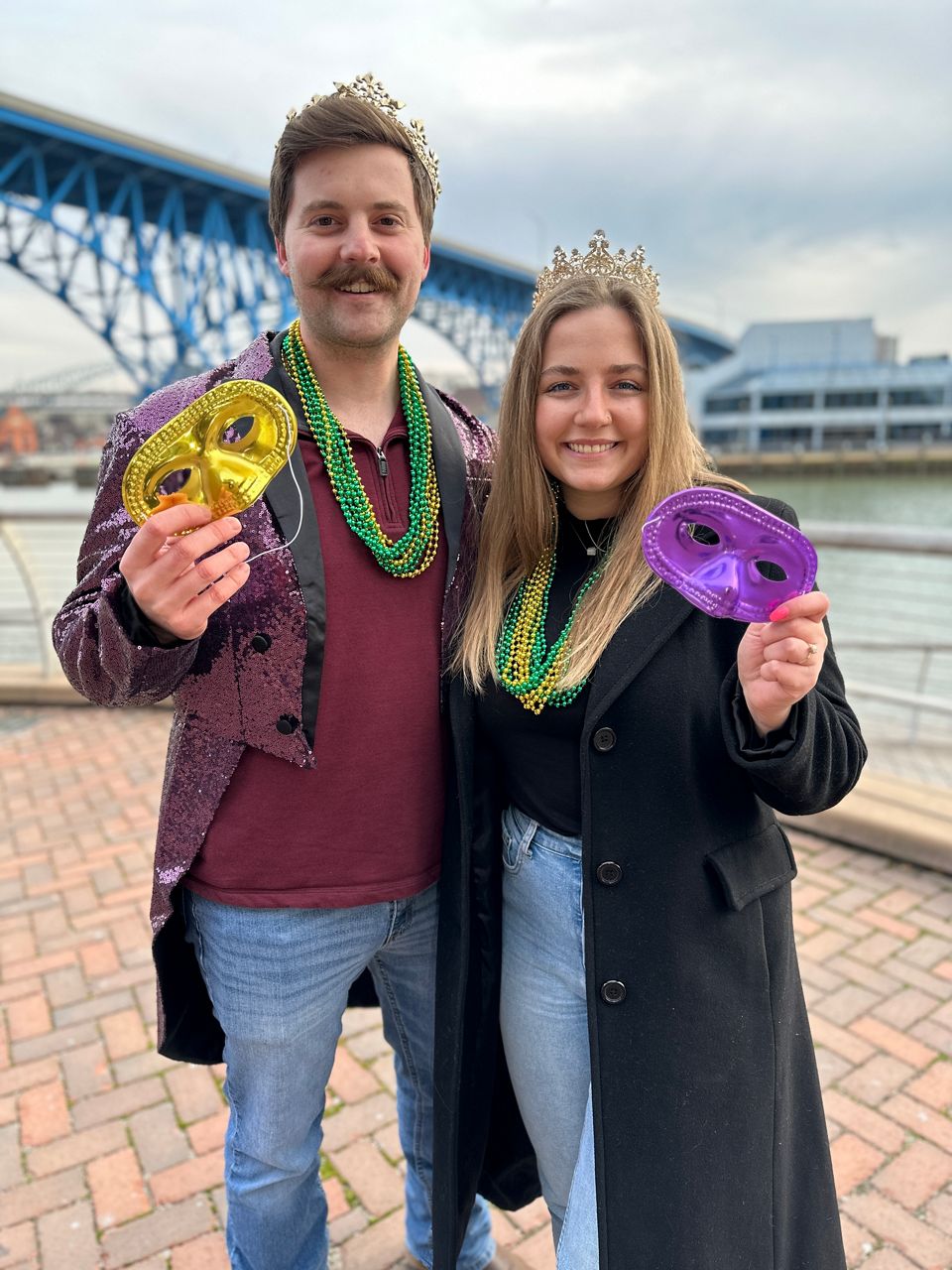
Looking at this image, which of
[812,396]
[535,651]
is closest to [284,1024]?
[535,651]

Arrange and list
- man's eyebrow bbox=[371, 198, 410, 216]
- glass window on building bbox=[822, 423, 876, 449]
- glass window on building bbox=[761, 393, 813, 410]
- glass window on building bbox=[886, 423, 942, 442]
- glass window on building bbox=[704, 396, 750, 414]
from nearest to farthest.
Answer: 1. man's eyebrow bbox=[371, 198, 410, 216]
2. glass window on building bbox=[886, 423, 942, 442]
3. glass window on building bbox=[822, 423, 876, 449]
4. glass window on building bbox=[761, 393, 813, 410]
5. glass window on building bbox=[704, 396, 750, 414]

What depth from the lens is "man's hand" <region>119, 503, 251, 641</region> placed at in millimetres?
1113

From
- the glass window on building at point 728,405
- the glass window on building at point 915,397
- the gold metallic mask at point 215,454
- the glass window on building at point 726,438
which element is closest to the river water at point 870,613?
the gold metallic mask at point 215,454

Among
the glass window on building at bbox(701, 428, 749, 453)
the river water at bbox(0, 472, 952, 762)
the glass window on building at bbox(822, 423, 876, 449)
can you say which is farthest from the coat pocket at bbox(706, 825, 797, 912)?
the glass window on building at bbox(701, 428, 749, 453)

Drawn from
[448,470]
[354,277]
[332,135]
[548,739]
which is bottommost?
[548,739]

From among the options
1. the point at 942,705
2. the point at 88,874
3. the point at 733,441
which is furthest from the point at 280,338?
the point at 733,441

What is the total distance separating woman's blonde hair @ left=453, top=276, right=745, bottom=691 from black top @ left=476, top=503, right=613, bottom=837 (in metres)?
0.05

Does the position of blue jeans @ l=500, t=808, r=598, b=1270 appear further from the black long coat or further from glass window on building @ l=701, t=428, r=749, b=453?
glass window on building @ l=701, t=428, r=749, b=453

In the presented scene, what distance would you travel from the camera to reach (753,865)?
133 centimetres

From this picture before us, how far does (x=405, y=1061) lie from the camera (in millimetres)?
1817

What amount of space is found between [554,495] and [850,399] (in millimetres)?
65580

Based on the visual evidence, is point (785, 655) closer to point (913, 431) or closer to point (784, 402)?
point (784, 402)

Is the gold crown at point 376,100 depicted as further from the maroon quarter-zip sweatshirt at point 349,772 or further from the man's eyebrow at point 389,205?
the maroon quarter-zip sweatshirt at point 349,772

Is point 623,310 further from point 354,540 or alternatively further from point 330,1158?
point 330,1158
